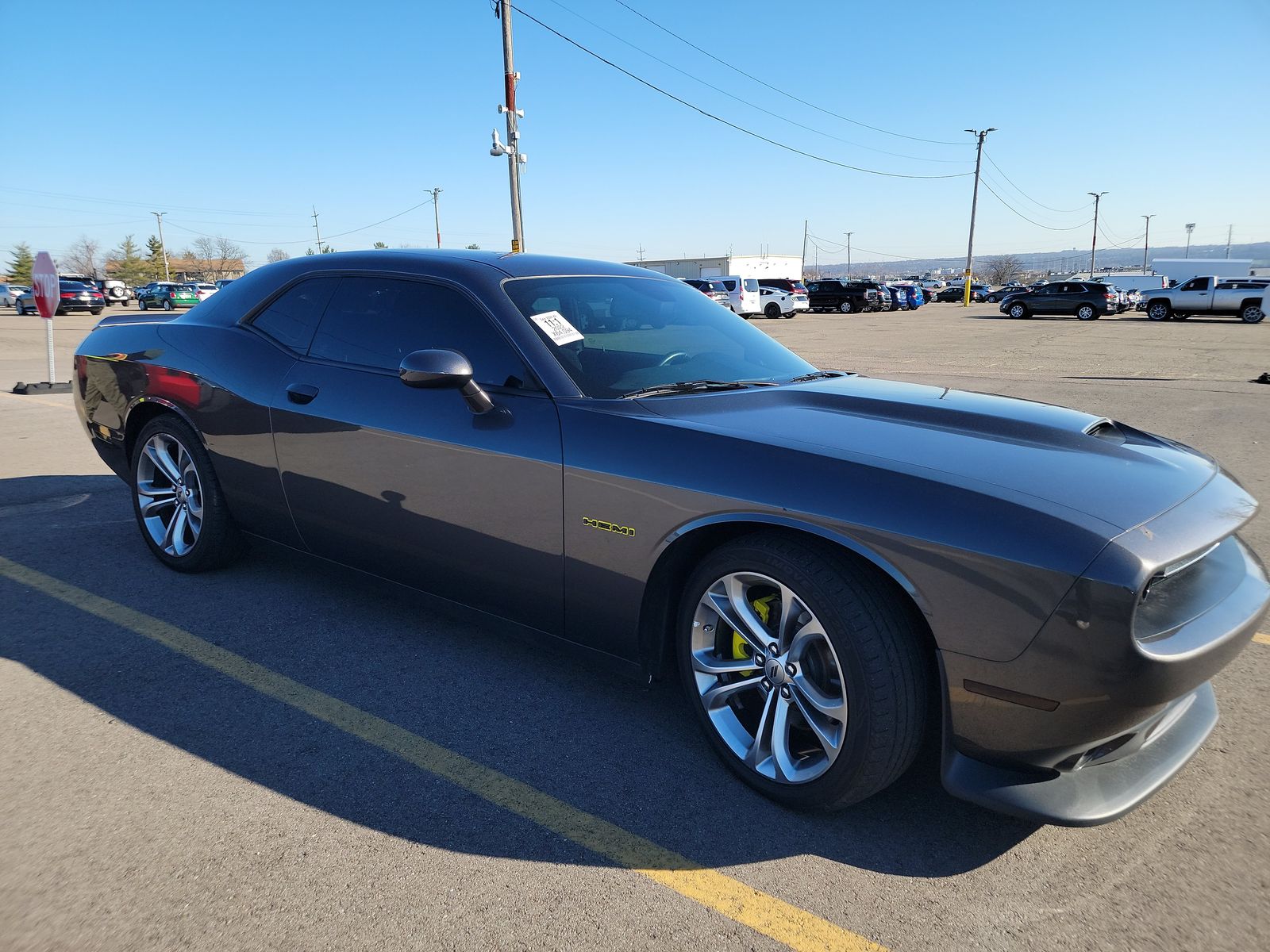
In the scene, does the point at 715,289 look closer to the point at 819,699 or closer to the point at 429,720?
the point at 429,720

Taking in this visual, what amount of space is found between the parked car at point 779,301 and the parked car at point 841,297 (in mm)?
4322

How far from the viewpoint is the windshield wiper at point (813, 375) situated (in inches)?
135

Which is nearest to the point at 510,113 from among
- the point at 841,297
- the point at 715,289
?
the point at 715,289

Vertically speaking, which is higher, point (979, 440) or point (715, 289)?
point (715, 289)

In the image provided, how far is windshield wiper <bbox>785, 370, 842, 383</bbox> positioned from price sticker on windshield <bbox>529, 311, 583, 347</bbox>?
0.89 m

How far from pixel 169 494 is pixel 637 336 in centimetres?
266

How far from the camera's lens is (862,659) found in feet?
7.13

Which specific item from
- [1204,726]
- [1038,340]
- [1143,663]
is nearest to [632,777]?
[1143,663]

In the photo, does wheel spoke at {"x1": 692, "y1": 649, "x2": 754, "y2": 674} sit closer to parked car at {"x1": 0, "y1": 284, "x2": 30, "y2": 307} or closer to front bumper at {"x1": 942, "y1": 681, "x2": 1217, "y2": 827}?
front bumper at {"x1": 942, "y1": 681, "x2": 1217, "y2": 827}

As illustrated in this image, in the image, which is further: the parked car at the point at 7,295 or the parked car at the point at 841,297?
the parked car at the point at 7,295

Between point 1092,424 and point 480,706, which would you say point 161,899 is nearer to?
point 480,706

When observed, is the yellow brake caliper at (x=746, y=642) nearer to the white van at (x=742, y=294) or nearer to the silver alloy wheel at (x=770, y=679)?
the silver alloy wheel at (x=770, y=679)

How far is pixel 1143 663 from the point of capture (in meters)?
1.91

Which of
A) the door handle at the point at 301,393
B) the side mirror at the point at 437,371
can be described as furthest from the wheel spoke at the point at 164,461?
the side mirror at the point at 437,371
